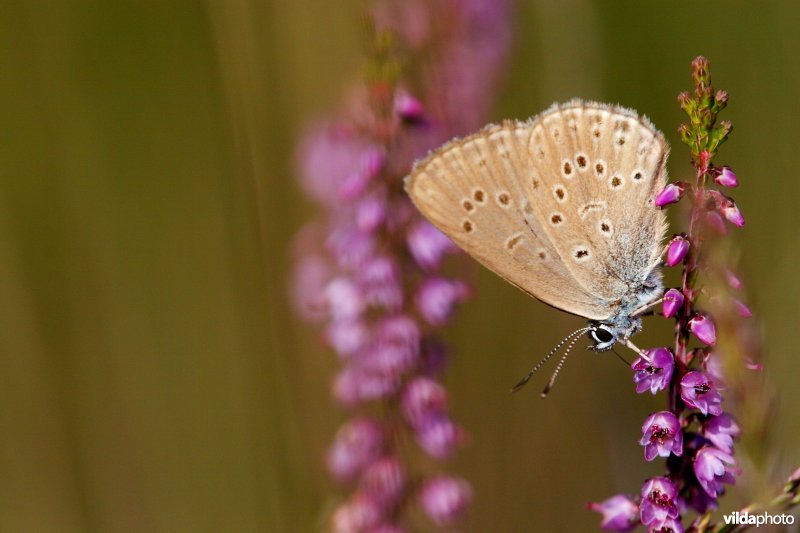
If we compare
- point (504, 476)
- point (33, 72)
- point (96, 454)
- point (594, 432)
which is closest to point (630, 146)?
point (504, 476)

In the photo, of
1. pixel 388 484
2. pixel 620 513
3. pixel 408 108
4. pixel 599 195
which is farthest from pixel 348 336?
pixel 620 513

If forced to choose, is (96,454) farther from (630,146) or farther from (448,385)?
(630,146)

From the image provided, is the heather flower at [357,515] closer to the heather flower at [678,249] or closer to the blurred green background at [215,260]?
the blurred green background at [215,260]

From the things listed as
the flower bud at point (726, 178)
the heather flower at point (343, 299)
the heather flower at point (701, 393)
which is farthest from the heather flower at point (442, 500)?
the flower bud at point (726, 178)

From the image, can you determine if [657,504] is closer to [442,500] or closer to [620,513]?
[620,513]

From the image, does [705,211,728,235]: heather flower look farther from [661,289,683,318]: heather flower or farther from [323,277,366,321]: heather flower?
[323,277,366,321]: heather flower
